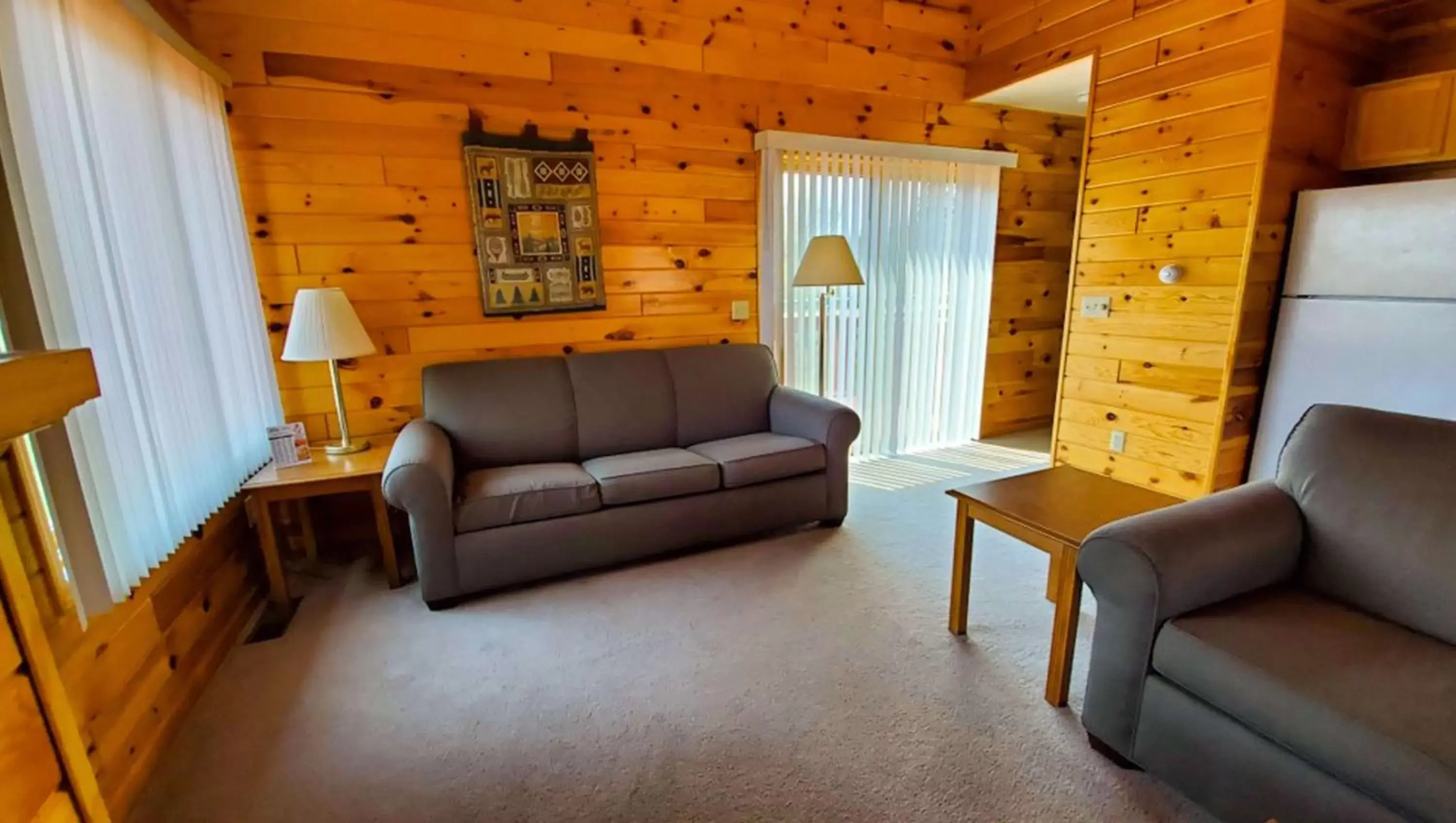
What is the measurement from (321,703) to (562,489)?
1.03 meters

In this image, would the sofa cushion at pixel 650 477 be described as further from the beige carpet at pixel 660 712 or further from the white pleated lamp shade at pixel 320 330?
the white pleated lamp shade at pixel 320 330

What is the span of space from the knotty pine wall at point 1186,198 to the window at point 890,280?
2.72 ft

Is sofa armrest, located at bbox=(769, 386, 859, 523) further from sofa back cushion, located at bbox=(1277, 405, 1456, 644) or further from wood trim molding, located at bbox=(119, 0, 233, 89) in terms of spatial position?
wood trim molding, located at bbox=(119, 0, 233, 89)

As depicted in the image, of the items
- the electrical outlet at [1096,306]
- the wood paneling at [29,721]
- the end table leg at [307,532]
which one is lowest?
the end table leg at [307,532]

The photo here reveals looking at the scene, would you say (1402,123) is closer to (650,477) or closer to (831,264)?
(831,264)

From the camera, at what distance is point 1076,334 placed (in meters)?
3.64

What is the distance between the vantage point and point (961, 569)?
217cm

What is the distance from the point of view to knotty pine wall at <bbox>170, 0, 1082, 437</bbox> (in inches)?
107

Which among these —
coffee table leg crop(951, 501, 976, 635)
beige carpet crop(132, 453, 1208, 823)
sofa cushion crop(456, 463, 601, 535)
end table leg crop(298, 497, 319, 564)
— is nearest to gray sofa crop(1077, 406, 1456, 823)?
beige carpet crop(132, 453, 1208, 823)

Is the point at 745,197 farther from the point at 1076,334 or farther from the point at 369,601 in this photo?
the point at 369,601

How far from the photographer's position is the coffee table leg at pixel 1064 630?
1.77 metres

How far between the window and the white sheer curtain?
254cm

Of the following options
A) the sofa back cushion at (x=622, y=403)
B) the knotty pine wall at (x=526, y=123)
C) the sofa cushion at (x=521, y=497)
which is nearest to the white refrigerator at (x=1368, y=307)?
the knotty pine wall at (x=526, y=123)

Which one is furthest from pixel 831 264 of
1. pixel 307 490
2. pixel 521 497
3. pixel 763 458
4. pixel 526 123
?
pixel 307 490
